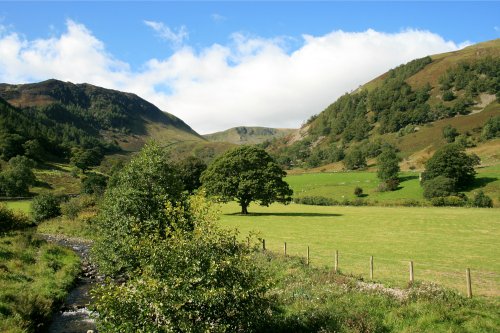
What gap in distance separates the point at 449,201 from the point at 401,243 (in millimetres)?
63450

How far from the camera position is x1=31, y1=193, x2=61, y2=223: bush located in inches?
3086

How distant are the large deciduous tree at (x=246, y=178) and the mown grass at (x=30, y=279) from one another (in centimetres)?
4155

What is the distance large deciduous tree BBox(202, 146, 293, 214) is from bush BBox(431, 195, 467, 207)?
4273 cm

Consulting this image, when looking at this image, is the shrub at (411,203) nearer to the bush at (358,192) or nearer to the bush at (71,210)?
the bush at (358,192)

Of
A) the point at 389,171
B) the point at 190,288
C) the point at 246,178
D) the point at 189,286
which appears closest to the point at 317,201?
the point at 389,171

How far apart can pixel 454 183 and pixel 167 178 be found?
101 meters

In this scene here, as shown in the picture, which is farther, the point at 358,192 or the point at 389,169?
the point at 389,169

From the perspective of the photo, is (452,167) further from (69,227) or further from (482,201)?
(69,227)

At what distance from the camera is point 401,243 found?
4900 cm

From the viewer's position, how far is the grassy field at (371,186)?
113m

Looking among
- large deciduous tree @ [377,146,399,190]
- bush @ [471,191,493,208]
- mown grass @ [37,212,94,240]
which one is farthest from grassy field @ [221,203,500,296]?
large deciduous tree @ [377,146,399,190]

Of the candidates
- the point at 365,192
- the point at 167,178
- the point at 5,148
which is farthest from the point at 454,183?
the point at 5,148

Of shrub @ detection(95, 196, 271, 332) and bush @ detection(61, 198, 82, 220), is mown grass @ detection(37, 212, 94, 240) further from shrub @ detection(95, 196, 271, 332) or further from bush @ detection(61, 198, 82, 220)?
shrub @ detection(95, 196, 271, 332)

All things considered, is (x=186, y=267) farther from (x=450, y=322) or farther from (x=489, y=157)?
(x=489, y=157)
